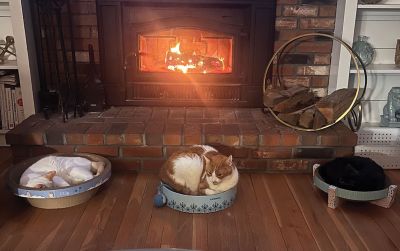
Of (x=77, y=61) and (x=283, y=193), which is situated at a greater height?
(x=77, y=61)

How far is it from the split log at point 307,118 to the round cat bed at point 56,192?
100 cm

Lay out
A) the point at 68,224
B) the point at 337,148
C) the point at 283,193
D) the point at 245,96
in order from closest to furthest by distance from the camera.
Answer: the point at 68,224, the point at 283,193, the point at 337,148, the point at 245,96

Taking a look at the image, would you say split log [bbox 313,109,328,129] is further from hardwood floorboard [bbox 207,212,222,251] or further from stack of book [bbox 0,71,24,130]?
stack of book [bbox 0,71,24,130]

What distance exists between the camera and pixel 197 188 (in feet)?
5.40

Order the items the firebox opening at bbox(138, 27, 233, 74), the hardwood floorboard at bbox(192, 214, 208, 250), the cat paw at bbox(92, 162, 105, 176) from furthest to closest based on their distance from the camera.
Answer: the firebox opening at bbox(138, 27, 233, 74), the cat paw at bbox(92, 162, 105, 176), the hardwood floorboard at bbox(192, 214, 208, 250)

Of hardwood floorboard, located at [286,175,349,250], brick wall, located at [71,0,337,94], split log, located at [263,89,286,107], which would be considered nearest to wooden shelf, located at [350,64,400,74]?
brick wall, located at [71,0,337,94]

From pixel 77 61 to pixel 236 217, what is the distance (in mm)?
1359

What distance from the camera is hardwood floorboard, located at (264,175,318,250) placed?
145 cm

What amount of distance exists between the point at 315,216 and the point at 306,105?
28.1 inches

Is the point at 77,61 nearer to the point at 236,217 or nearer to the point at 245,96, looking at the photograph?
the point at 245,96

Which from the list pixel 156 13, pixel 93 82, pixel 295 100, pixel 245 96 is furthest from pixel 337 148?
pixel 93 82

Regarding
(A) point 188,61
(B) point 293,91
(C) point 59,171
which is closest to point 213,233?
(C) point 59,171

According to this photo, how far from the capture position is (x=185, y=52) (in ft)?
7.54

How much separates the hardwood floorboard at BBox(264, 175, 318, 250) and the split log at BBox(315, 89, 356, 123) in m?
0.38
